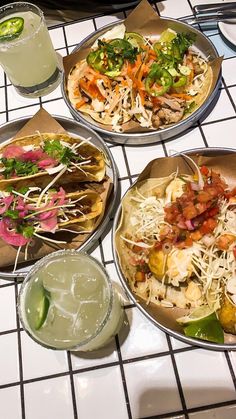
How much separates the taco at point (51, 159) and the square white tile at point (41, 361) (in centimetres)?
50

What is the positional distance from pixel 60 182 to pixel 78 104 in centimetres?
37

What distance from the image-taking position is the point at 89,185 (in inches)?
58.4

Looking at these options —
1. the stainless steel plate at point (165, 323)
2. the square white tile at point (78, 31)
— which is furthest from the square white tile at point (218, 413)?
the square white tile at point (78, 31)

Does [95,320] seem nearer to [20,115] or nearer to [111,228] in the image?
[111,228]

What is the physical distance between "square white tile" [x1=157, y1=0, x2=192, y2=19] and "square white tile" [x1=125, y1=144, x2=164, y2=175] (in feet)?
2.23

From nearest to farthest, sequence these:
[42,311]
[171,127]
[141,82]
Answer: [42,311], [171,127], [141,82]

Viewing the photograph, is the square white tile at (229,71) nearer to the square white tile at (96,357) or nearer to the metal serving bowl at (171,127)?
the metal serving bowl at (171,127)

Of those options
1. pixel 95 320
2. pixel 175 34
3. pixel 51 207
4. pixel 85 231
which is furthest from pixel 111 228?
pixel 175 34

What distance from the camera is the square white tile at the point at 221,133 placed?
154 cm

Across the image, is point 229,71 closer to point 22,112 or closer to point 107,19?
point 107,19

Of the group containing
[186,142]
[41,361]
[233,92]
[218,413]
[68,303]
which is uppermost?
[233,92]

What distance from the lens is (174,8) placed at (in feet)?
6.28

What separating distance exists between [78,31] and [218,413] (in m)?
1.56

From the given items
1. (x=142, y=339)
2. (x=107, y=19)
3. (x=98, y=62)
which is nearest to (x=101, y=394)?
(x=142, y=339)
